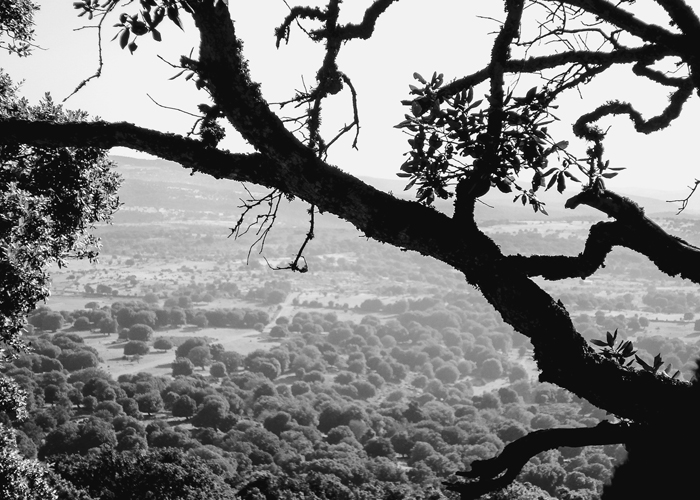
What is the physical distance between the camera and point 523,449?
3.34 metres

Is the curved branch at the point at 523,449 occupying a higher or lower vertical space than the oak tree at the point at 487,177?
lower

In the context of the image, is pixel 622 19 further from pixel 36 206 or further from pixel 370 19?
pixel 36 206

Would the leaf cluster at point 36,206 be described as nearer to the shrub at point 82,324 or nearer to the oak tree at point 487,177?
the oak tree at point 487,177

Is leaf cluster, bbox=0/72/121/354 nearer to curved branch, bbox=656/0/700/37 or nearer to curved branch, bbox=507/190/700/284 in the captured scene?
curved branch, bbox=507/190/700/284

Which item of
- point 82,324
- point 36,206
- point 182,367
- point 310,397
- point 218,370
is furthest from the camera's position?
point 82,324

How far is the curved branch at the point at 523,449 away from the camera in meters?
3.26

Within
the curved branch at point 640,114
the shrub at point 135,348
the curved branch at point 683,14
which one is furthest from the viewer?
the shrub at point 135,348

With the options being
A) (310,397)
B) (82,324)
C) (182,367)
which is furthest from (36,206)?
(82,324)

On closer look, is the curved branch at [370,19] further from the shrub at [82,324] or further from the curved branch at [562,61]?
the shrub at [82,324]

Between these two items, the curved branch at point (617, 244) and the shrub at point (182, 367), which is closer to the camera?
the curved branch at point (617, 244)

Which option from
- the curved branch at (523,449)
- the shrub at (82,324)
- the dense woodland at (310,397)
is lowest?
the shrub at (82,324)

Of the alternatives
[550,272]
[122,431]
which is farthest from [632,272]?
[550,272]

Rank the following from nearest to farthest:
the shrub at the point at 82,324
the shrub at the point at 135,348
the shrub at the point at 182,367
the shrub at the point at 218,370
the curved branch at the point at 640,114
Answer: the curved branch at the point at 640,114
the shrub at the point at 182,367
the shrub at the point at 218,370
the shrub at the point at 135,348
the shrub at the point at 82,324

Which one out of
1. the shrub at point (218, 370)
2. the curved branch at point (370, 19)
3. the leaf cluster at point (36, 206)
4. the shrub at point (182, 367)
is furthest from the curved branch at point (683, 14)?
the shrub at point (218, 370)
